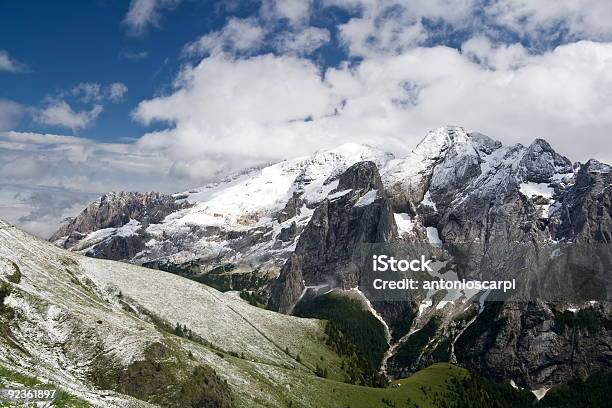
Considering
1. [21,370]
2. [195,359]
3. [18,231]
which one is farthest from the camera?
[18,231]

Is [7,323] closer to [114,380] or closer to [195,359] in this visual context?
[114,380]

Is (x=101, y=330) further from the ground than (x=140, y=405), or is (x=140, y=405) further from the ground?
(x=101, y=330)

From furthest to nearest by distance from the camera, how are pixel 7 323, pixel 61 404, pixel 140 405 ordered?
pixel 7 323
pixel 140 405
pixel 61 404

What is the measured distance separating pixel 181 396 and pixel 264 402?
31.9 m

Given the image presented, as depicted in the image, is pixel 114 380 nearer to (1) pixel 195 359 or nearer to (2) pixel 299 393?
(1) pixel 195 359

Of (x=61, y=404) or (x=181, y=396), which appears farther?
(x=181, y=396)

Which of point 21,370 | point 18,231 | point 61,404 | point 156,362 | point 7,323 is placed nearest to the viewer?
point 61,404

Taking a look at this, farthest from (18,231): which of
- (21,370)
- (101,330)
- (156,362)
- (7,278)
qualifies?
(21,370)

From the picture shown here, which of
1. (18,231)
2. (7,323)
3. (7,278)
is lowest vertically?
(7,323)

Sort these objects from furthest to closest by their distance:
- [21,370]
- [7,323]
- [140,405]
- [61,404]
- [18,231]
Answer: [18,231] < [7,323] < [140,405] < [21,370] < [61,404]

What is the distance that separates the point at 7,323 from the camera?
11938 centimetres

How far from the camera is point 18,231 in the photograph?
195500 mm

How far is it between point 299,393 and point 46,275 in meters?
79.0

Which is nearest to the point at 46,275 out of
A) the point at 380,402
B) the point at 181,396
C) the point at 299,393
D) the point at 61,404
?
the point at 181,396
